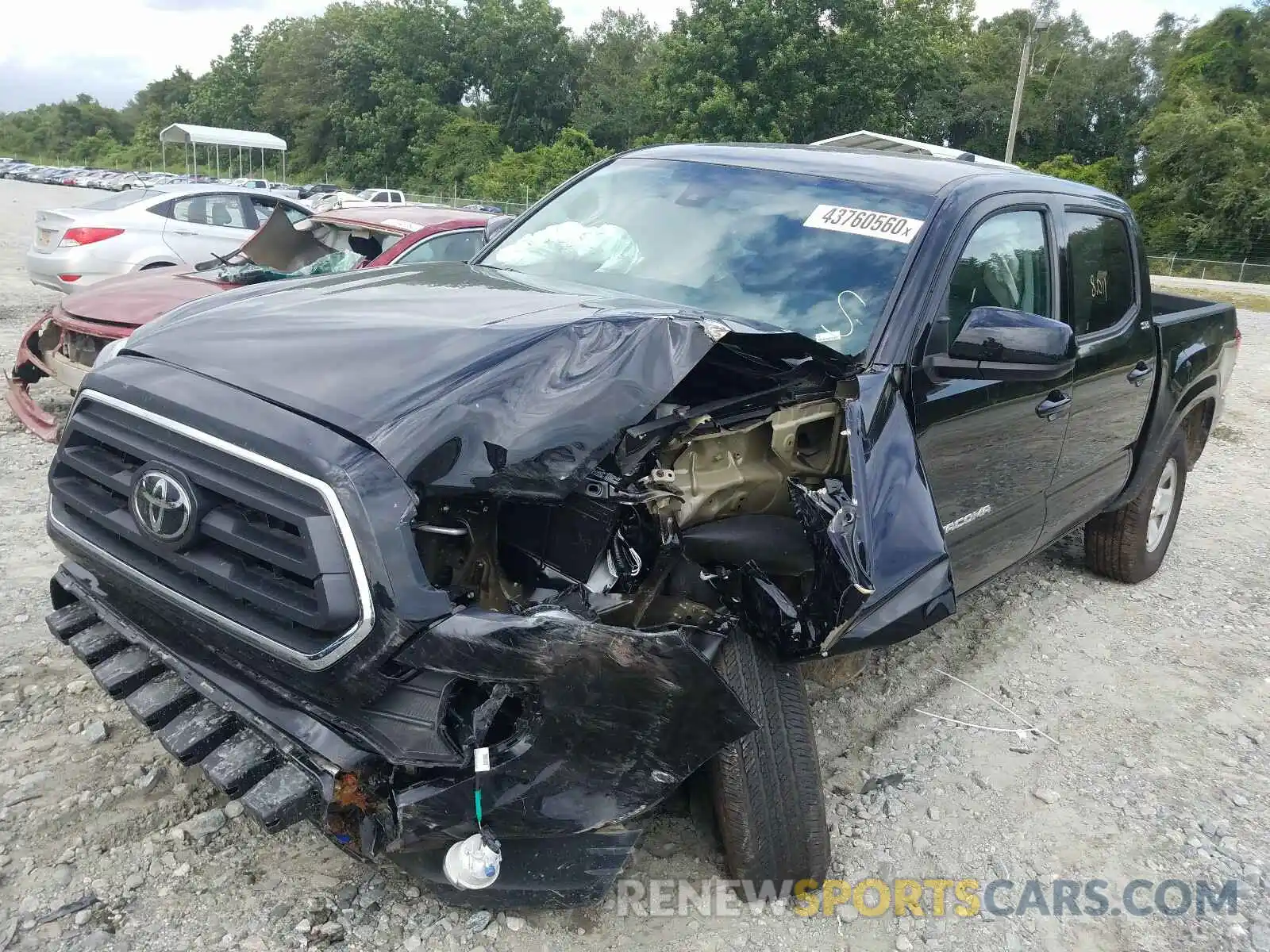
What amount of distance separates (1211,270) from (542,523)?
37996 millimetres

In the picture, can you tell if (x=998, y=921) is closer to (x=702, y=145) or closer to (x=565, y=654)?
(x=565, y=654)

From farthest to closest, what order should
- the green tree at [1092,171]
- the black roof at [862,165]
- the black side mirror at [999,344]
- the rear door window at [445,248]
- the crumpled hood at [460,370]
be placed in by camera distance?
1. the green tree at [1092,171]
2. the rear door window at [445,248]
3. the black roof at [862,165]
4. the black side mirror at [999,344]
5. the crumpled hood at [460,370]

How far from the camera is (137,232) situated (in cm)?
980

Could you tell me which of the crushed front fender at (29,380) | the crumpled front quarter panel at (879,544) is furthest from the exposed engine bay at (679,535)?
the crushed front fender at (29,380)

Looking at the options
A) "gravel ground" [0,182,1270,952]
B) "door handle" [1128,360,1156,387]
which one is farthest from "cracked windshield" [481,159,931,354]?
"door handle" [1128,360,1156,387]

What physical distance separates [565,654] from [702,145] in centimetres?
263

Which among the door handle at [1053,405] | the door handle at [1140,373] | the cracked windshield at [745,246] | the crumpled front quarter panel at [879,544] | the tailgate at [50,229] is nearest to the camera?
the crumpled front quarter panel at [879,544]

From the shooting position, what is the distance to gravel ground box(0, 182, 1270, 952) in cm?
241

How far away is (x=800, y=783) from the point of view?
8.31ft

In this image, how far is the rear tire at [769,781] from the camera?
2416 mm

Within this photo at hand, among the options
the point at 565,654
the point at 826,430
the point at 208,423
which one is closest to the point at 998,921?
the point at 826,430

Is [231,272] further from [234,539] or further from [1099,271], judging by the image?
[1099,271]

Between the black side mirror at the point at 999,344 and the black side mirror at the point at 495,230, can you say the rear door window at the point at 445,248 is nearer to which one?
the black side mirror at the point at 495,230

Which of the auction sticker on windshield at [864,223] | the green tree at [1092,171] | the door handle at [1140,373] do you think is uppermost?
the green tree at [1092,171]
